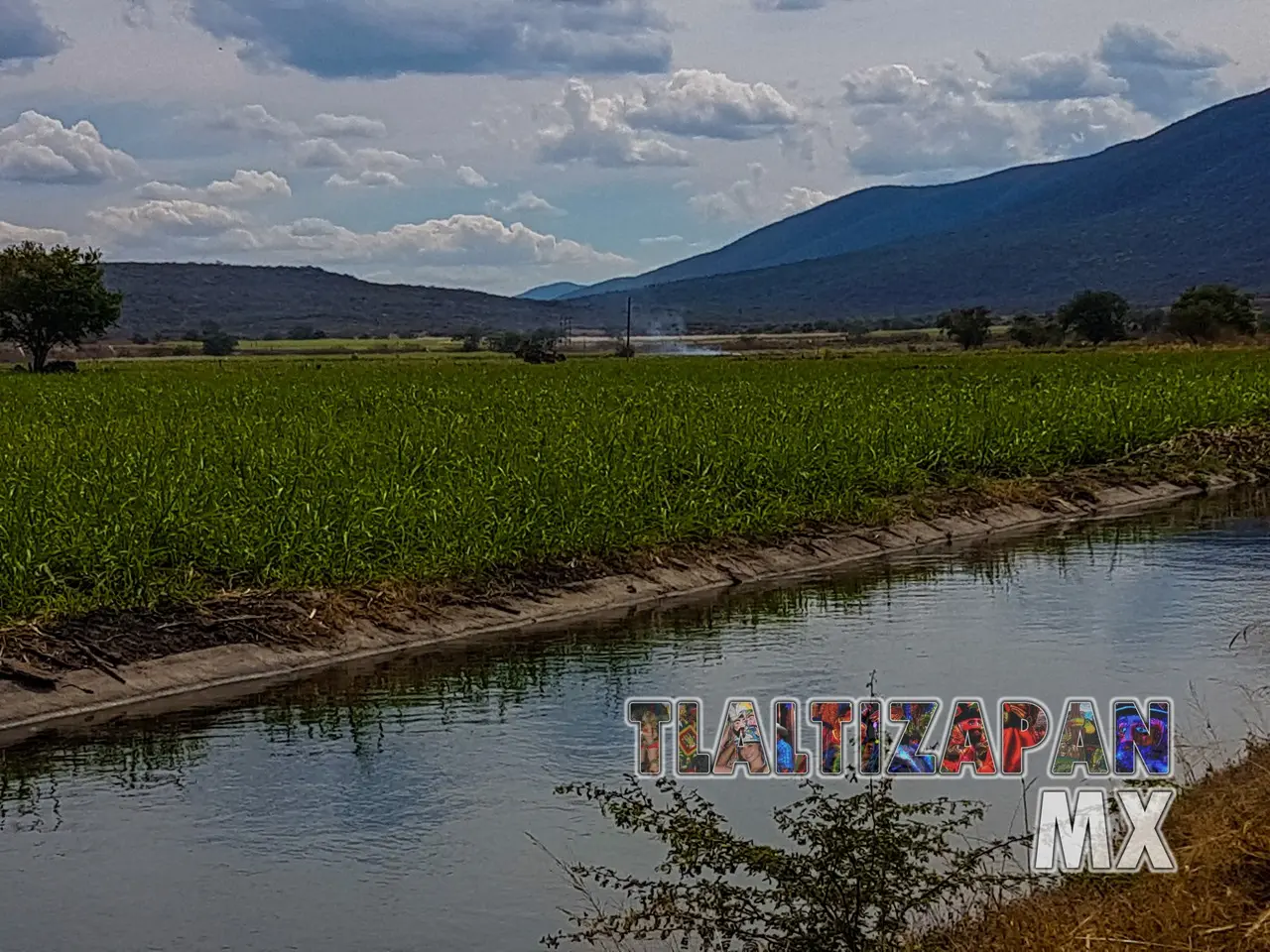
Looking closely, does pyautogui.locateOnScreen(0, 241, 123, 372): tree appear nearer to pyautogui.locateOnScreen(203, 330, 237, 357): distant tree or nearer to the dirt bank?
pyautogui.locateOnScreen(203, 330, 237, 357): distant tree

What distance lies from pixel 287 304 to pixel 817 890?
16447 cm

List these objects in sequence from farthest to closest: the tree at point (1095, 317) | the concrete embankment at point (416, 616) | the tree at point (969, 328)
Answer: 1. the tree at point (969, 328)
2. the tree at point (1095, 317)
3. the concrete embankment at point (416, 616)

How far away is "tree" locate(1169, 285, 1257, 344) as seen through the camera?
255 feet

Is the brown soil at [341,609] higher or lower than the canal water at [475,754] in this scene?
higher

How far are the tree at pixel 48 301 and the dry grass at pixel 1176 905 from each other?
55203 millimetres

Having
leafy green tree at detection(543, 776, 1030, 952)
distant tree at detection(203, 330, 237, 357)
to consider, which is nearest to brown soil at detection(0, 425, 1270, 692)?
leafy green tree at detection(543, 776, 1030, 952)

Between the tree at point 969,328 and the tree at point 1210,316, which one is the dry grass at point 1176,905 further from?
the tree at point 969,328

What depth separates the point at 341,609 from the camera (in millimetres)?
13977

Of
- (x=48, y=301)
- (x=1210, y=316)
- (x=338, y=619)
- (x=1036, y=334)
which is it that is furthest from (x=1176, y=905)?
(x=1036, y=334)

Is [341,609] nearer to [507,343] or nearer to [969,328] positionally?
[969,328]

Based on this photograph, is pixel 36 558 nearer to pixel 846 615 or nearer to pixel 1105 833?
pixel 846 615

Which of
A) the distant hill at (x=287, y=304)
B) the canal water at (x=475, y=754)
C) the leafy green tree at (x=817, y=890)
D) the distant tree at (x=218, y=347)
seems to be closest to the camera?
the leafy green tree at (x=817, y=890)

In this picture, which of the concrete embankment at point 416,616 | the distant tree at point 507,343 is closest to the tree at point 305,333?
the distant tree at point 507,343

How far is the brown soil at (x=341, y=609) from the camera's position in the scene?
12.3m
